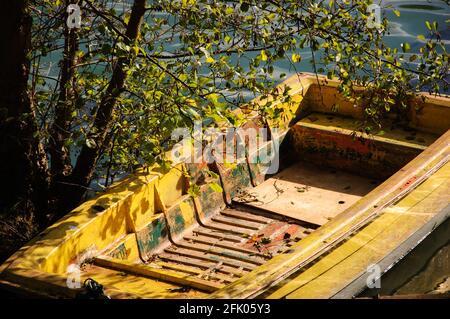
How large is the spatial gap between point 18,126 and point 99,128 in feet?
1.96

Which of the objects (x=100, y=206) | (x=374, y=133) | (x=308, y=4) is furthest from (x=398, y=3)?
(x=100, y=206)

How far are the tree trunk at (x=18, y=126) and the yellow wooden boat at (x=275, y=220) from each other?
3.01ft

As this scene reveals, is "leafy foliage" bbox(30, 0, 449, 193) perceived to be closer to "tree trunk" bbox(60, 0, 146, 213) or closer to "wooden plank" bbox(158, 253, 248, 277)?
"tree trunk" bbox(60, 0, 146, 213)

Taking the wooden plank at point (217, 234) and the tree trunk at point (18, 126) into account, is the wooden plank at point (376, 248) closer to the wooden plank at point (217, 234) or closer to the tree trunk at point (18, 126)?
the wooden plank at point (217, 234)

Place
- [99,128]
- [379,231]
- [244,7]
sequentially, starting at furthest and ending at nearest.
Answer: [99,128]
[244,7]
[379,231]

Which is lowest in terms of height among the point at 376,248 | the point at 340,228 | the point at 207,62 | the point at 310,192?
the point at 310,192

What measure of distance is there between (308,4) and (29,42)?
2060 millimetres

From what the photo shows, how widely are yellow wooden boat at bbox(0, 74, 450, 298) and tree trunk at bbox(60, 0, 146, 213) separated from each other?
57cm

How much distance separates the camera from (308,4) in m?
7.61

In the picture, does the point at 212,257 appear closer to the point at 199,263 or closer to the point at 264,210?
the point at 199,263

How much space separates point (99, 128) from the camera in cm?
789

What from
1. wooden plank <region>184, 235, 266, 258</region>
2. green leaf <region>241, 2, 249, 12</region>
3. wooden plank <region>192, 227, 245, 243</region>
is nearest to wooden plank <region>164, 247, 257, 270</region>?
wooden plank <region>184, 235, 266, 258</region>

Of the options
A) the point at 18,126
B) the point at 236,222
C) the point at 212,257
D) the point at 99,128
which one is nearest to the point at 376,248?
the point at 212,257

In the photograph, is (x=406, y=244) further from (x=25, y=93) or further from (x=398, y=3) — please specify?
(x=398, y=3)
